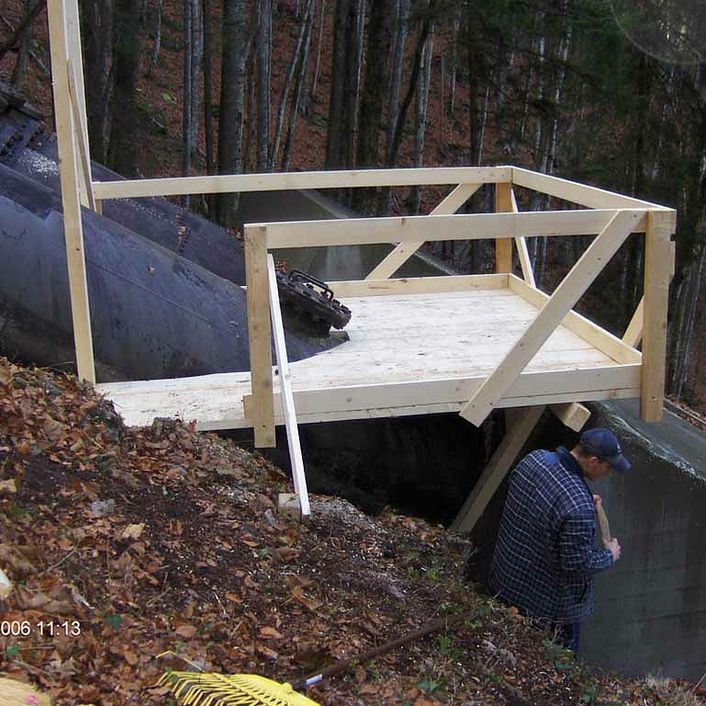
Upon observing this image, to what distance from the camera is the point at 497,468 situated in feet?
20.5

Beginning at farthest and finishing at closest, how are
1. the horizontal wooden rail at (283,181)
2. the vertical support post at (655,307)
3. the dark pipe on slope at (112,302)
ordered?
the horizontal wooden rail at (283,181) < the dark pipe on slope at (112,302) < the vertical support post at (655,307)

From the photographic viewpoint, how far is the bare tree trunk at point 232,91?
11869mm

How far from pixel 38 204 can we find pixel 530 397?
337cm

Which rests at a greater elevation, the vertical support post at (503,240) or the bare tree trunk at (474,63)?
the bare tree trunk at (474,63)

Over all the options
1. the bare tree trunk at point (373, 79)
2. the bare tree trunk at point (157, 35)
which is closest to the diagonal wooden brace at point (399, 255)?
the bare tree trunk at point (373, 79)

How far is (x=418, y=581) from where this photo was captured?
4.10 m

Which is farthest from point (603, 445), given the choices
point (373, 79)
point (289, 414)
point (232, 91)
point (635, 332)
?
point (373, 79)

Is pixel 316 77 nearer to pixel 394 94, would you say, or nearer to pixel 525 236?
pixel 394 94

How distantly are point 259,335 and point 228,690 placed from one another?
2.14m

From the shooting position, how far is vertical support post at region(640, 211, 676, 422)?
4.84 metres

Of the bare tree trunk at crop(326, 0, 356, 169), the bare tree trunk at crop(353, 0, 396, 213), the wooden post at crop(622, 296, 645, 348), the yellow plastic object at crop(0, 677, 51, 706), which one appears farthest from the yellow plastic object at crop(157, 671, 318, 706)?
the bare tree trunk at crop(326, 0, 356, 169)

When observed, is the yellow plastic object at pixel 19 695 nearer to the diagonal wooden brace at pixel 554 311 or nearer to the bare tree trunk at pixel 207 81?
the diagonal wooden brace at pixel 554 311

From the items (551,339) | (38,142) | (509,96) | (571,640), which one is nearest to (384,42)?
(509,96)

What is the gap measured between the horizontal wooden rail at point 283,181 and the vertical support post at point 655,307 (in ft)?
7.99
